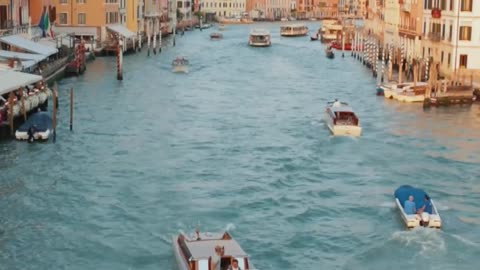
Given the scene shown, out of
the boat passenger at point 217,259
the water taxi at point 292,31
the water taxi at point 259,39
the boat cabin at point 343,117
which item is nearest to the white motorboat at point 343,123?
the boat cabin at point 343,117

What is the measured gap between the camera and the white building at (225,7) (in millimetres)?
169750

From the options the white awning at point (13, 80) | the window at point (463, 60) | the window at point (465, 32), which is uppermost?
the window at point (465, 32)

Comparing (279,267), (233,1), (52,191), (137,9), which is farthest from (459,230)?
(233,1)

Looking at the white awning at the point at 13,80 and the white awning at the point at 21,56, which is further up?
the white awning at the point at 21,56

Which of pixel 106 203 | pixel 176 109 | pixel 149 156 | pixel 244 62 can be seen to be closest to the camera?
pixel 106 203

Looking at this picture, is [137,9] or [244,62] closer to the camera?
[244,62]

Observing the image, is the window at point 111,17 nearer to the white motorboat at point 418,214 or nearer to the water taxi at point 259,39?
the water taxi at point 259,39

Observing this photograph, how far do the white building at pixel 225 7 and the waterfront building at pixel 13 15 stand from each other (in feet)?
395

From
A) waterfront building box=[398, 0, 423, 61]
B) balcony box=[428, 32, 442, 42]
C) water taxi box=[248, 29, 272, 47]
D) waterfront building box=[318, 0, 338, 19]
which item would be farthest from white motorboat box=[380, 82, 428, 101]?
waterfront building box=[318, 0, 338, 19]

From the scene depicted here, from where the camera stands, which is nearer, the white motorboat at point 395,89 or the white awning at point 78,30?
the white motorboat at point 395,89

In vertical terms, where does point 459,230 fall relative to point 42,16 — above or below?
below

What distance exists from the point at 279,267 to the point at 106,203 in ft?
18.8

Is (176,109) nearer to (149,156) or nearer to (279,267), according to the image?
(149,156)

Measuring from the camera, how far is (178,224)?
793 inches
